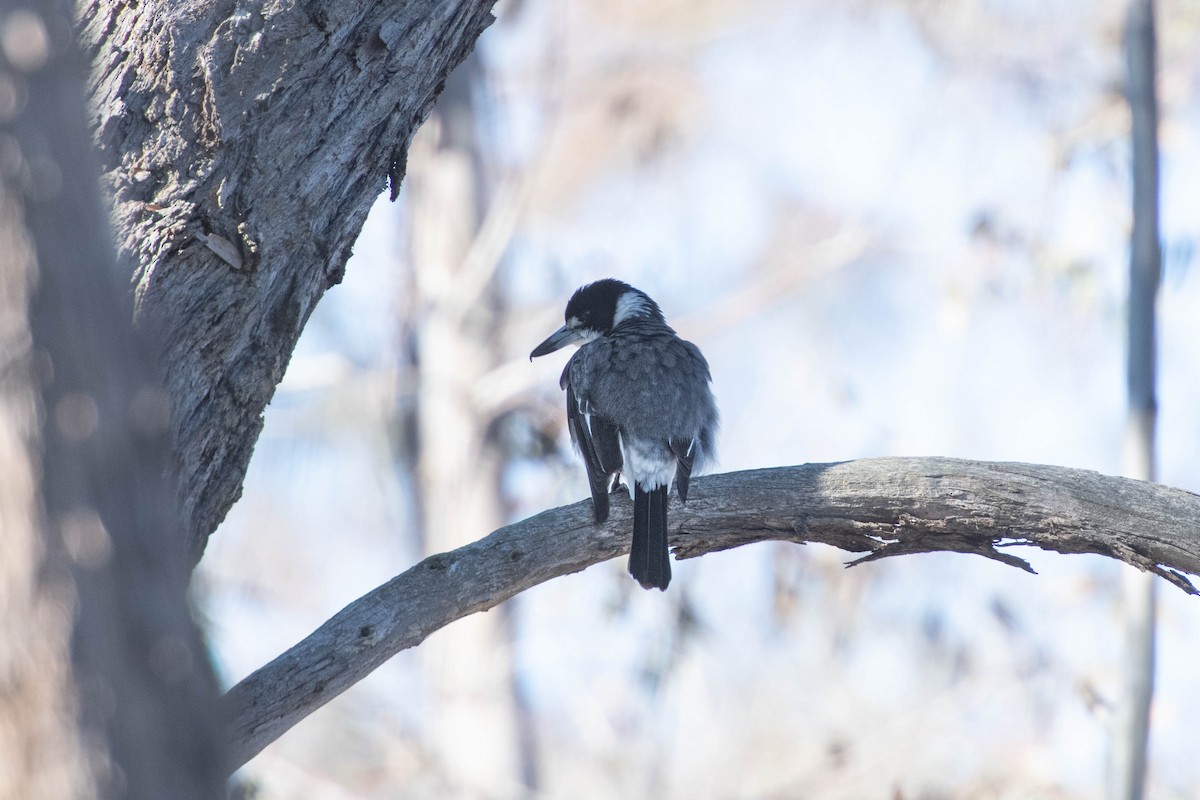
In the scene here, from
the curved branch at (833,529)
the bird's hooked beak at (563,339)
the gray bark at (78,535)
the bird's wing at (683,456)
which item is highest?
the bird's hooked beak at (563,339)

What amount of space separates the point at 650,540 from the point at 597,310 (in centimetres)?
230

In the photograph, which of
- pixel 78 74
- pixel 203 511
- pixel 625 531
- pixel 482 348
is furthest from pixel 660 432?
pixel 482 348

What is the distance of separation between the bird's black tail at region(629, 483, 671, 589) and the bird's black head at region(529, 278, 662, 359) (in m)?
1.88

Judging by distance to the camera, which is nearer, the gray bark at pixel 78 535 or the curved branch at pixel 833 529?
the gray bark at pixel 78 535

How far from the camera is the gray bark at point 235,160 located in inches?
85.5

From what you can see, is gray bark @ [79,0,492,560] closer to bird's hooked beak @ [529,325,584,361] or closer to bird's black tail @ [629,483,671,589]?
bird's black tail @ [629,483,671,589]

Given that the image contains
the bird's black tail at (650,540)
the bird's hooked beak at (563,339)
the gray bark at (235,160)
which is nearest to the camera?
the gray bark at (235,160)

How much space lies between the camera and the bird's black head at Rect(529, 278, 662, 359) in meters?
5.18

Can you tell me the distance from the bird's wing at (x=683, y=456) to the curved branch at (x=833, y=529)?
496 millimetres

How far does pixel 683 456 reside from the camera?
152 inches

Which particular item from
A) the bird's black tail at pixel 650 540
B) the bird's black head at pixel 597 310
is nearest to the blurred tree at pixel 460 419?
the bird's black head at pixel 597 310

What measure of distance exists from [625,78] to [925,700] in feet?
17.9

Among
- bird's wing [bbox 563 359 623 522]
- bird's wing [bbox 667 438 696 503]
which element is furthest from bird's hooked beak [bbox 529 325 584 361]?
bird's wing [bbox 667 438 696 503]

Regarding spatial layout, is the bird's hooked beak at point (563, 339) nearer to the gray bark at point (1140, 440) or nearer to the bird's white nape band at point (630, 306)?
the bird's white nape band at point (630, 306)
